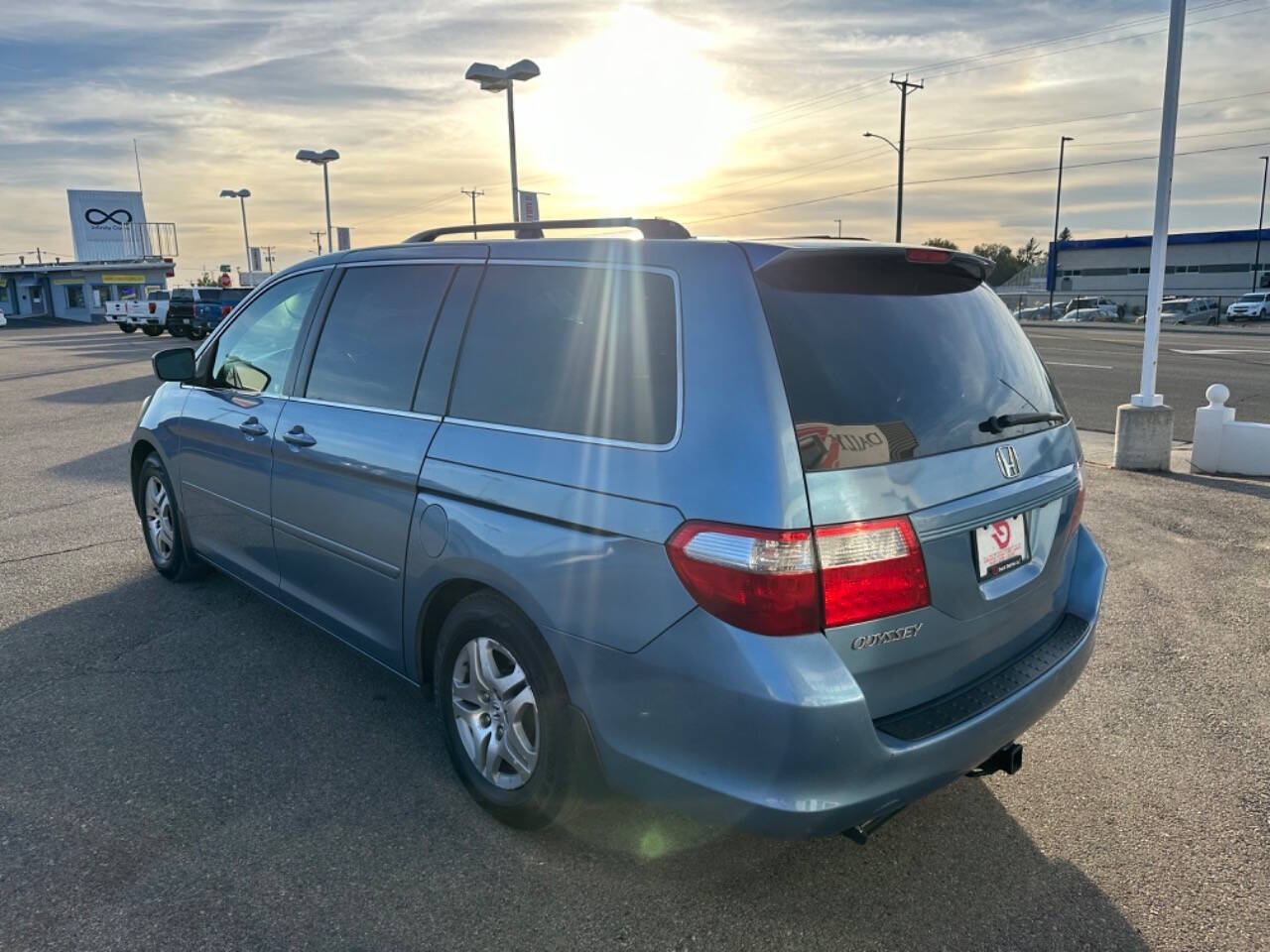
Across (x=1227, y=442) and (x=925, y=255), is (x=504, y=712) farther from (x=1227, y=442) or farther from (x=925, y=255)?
(x=1227, y=442)

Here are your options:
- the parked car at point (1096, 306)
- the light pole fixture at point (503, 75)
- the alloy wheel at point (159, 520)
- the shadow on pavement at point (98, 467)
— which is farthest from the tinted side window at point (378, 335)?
the parked car at point (1096, 306)

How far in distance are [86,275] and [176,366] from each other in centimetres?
6888

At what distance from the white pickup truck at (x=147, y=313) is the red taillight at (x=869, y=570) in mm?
36735

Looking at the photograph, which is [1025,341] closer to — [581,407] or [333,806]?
[581,407]

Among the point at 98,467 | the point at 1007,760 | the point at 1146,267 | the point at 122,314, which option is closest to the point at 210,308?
the point at 122,314

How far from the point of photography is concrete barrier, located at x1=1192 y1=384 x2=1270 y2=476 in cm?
790

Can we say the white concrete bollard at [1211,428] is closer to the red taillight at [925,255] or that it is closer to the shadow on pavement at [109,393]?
the red taillight at [925,255]

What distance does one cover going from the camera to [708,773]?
89.1 inches

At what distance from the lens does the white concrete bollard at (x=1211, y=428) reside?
314 inches

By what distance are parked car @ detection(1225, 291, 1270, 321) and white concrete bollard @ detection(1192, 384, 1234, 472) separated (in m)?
44.8

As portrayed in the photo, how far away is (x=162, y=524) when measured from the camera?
5.24 metres

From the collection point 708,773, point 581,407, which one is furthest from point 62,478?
point 708,773

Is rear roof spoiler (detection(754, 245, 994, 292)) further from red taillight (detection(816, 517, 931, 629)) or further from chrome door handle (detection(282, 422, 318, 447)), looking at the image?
chrome door handle (detection(282, 422, 318, 447))

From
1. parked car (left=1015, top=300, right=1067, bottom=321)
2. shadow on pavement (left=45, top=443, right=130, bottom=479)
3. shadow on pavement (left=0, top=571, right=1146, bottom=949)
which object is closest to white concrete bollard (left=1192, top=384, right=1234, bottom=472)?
shadow on pavement (left=0, top=571, right=1146, bottom=949)
